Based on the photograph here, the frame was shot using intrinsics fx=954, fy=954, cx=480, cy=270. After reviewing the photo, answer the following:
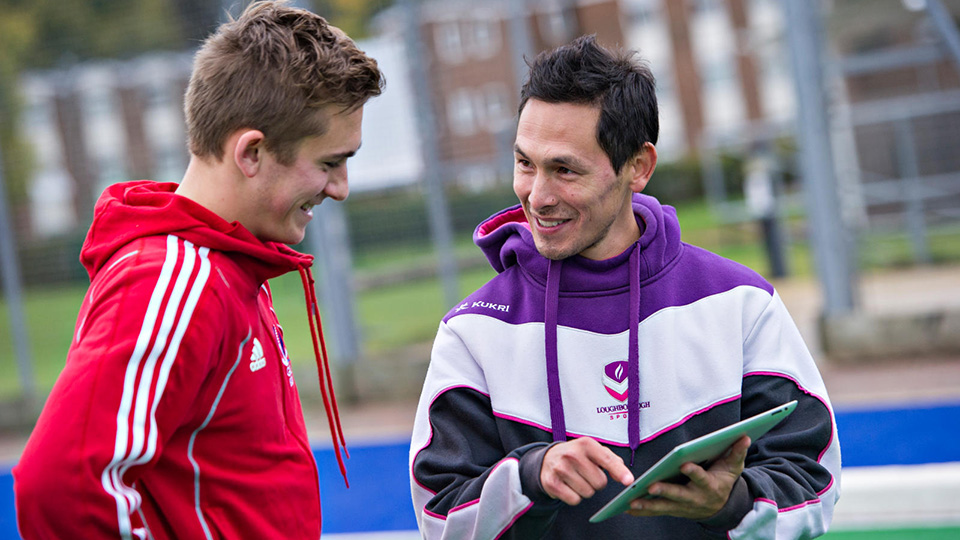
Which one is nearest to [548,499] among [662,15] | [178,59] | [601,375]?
[601,375]

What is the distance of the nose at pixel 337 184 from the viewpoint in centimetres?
185

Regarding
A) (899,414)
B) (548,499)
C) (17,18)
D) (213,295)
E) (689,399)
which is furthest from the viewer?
(17,18)

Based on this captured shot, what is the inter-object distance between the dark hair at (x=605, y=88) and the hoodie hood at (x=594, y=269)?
18 cm

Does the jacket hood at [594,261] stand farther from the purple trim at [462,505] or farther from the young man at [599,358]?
the purple trim at [462,505]

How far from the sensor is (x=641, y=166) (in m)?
2.11

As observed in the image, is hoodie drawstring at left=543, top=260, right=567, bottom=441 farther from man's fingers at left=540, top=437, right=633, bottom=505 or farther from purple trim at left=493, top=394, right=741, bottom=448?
man's fingers at left=540, top=437, right=633, bottom=505

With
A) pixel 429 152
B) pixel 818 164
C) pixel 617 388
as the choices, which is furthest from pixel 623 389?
pixel 429 152

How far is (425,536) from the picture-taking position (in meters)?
1.98

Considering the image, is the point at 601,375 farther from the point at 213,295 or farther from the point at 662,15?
the point at 662,15

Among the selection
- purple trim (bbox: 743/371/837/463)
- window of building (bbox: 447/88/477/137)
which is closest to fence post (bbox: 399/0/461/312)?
window of building (bbox: 447/88/477/137)

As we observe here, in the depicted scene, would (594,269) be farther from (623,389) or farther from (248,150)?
(248,150)

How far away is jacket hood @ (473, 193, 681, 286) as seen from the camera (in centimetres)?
203

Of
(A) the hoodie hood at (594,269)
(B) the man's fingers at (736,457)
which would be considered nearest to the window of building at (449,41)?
(A) the hoodie hood at (594,269)

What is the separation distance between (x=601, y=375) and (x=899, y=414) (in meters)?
4.31
